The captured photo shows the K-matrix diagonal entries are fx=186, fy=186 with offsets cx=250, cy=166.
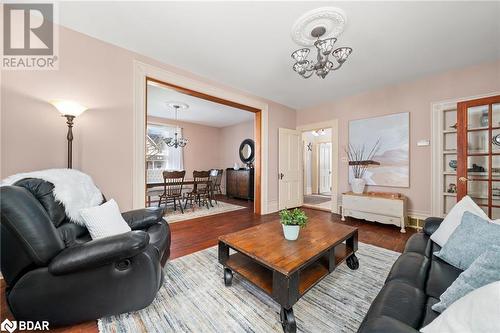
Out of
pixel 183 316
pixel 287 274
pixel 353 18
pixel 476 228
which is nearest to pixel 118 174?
pixel 183 316

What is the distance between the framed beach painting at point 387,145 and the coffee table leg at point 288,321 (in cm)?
335

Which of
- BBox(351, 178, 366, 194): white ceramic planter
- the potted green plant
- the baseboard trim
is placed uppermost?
BBox(351, 178, 366, 194): white ceramic planter

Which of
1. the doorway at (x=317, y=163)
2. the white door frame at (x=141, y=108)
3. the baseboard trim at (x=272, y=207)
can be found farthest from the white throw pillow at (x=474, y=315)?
the doorway at (x=317, y=163)

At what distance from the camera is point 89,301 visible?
1180mm

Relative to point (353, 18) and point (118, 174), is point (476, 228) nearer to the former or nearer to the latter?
point (353, 18)

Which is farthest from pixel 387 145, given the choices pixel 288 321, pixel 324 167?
pixel 324 167

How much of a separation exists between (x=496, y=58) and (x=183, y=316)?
4.88 meters

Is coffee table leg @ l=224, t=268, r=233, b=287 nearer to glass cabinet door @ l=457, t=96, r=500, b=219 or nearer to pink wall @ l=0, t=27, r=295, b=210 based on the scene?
pink wall @ l=0, t=27, r=295, b=210

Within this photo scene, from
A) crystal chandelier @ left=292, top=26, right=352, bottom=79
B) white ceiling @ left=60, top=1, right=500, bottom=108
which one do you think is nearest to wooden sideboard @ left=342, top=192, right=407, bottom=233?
white ceiling @ left=60, top=1, right=500, bottom=108

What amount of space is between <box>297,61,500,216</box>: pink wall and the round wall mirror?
2917 mm

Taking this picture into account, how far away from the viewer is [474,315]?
58 centimetres

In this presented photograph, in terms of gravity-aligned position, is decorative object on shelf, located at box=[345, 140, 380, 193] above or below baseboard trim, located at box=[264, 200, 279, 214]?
above

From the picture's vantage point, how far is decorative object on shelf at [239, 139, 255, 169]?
6180mm

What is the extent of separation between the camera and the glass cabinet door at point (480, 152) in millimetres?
2426
